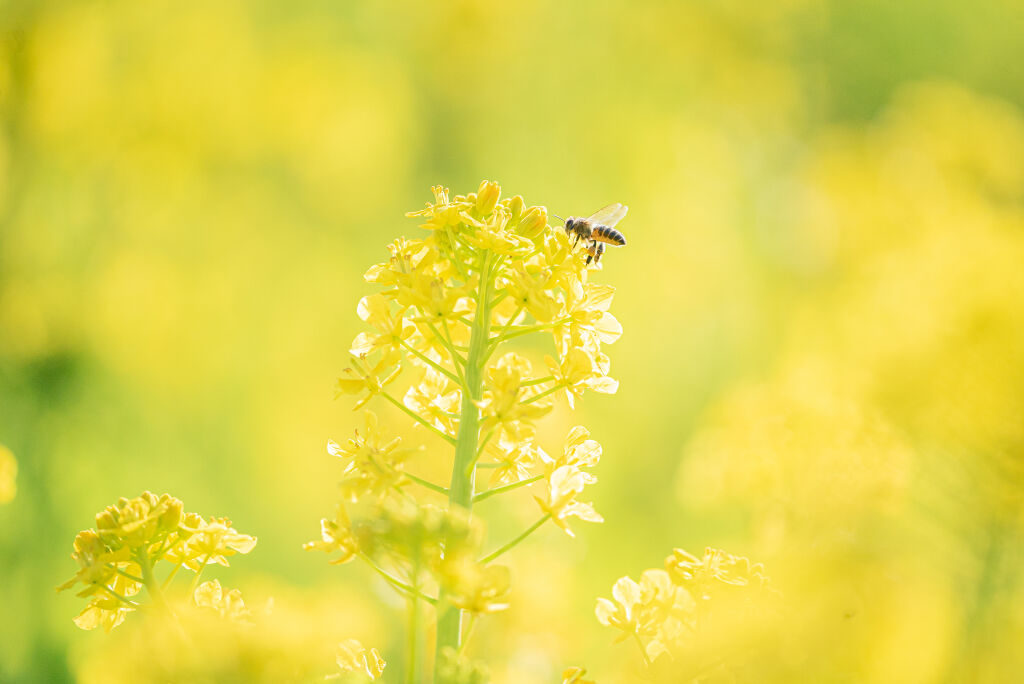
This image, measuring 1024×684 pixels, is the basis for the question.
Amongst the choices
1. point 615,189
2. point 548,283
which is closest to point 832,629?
point 548,283

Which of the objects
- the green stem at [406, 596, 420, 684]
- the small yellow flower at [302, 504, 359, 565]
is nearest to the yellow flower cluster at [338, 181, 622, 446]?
the small yellow flower at [302, 504, 359, 565]

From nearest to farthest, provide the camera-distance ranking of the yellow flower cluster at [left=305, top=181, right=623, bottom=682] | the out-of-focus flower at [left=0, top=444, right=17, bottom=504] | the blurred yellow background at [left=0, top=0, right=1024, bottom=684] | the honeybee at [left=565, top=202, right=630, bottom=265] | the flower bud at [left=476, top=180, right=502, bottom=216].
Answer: the yellow flower cluster at [left=305, top=181, right=623, bottom=682] → the flower bud at [left=476, top=180, right=502, bottom=216] → the out-of-focus flower at [left=0, top=444, right=17, bottom=504] → the honeybee at [left=565, top=202, right=630, bottom=265] → the blurred yellow background at [left=0, top=0, right=1024, bottom=684]

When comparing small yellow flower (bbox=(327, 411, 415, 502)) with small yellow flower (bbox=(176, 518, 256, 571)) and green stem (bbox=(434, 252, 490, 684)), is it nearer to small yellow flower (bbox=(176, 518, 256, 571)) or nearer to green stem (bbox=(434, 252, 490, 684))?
green stem (bbox=(434, 252, 490, 684))

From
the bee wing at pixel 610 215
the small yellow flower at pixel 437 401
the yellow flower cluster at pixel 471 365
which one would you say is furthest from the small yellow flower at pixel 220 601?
the bee wing at pixel 610 215

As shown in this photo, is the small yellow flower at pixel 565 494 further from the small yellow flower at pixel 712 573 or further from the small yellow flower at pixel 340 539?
the small yellow flower at pixel 340 539

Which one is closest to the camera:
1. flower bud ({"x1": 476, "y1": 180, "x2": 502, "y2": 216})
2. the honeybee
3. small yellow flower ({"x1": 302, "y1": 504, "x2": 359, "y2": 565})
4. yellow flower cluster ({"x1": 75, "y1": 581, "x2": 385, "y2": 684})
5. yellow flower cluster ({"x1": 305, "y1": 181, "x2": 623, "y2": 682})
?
yellow flower cluster ({"x1": 75, "y1": 581, "x2": 385, "y2": 684})

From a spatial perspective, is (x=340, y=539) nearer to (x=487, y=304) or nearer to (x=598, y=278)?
(x=487, y=304)
